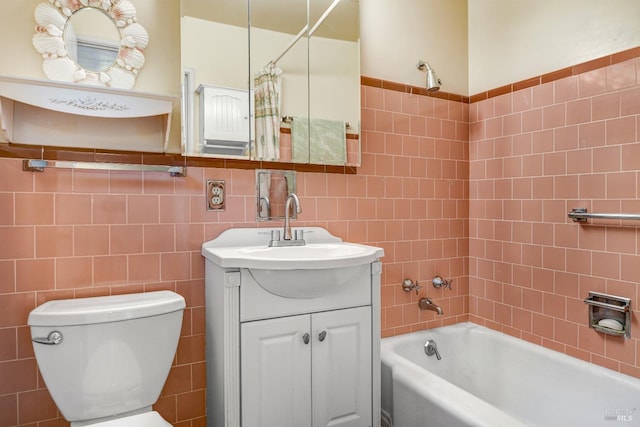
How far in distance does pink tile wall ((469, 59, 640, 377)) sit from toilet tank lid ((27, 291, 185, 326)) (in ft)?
5.76

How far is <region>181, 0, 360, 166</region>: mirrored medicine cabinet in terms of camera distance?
1.61m

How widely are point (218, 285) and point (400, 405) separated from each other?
92 cm

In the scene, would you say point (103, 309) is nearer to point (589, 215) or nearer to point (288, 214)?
point (288, 214)

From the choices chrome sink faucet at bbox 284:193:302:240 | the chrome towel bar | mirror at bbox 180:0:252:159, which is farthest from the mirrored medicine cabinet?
chrome sink faucet at bbox 284:193:302:240

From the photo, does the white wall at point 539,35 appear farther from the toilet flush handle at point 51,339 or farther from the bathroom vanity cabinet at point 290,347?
the toilet flush handle at point 51,339

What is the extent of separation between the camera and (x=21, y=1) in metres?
1.35

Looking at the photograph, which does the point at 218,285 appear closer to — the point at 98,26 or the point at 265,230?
the point at 265,230

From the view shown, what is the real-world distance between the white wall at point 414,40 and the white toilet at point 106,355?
1586 mm

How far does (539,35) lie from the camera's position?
77.1 inches

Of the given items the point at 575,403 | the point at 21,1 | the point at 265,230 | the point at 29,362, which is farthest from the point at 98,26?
the point at 575,403

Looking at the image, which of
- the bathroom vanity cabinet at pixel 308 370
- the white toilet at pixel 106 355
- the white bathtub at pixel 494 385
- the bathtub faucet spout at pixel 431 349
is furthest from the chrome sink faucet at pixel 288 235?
the bathtub faucet spout at pixel 431 349

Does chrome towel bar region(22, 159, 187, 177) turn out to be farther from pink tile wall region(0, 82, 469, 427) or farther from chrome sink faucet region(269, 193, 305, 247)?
chrome sink faucet region(269, 193, 305, 247)

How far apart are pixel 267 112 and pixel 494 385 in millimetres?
1837

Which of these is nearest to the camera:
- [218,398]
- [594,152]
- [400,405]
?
[218,398]
